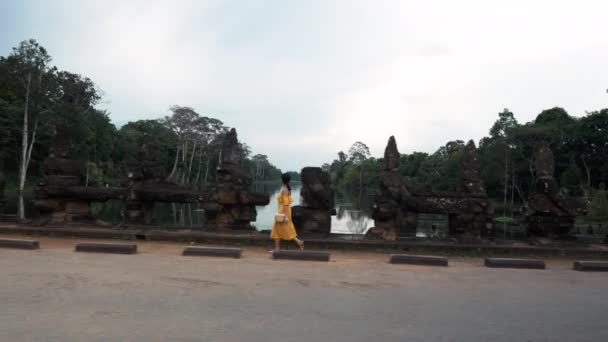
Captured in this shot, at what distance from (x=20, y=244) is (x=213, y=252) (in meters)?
3.44

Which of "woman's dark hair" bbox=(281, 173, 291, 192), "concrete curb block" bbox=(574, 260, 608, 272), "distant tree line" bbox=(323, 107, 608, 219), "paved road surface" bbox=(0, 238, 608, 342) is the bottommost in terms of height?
"paved road surface" bbox=(0, 238, 608, 342)

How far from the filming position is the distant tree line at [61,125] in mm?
27156

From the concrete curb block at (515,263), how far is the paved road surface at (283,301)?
0.24 metres

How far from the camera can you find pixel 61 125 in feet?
30.1

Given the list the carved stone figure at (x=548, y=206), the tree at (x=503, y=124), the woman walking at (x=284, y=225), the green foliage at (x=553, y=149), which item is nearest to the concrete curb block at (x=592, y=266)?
the carved stone figure at (x=548, y=206)

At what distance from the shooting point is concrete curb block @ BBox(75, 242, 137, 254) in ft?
23.2

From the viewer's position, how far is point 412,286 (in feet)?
17.6

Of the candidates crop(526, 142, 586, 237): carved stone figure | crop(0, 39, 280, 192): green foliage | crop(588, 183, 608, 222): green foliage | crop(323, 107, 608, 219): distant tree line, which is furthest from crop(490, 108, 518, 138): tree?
crop(526, 142, 586, 237): carved stone figure

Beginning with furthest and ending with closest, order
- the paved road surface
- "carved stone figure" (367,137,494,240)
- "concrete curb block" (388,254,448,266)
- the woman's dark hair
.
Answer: "carved stone figure" (367,137,494,240) → the woman's dark hair → "concrete curb block" (388,254,448,266) → the paved road surface

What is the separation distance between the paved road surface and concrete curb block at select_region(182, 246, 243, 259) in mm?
279

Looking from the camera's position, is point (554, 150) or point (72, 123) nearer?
point (72, 123)

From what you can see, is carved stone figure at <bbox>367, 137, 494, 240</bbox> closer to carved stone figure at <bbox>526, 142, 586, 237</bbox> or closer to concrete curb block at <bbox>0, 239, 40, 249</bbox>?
carved stone figure at <bbox>526, 142, 586, 237</bbox>

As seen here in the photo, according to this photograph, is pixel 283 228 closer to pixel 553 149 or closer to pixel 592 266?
pixel 592 266

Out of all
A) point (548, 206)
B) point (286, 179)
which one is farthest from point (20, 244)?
point (548, 206)
